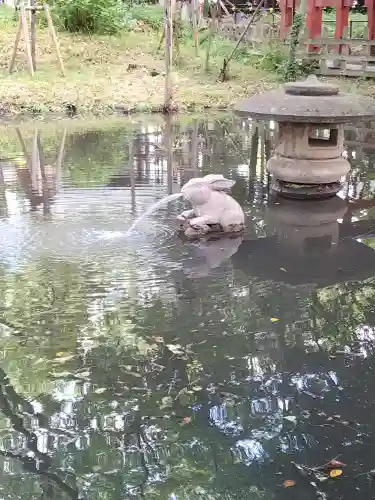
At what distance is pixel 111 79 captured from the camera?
19156 mm

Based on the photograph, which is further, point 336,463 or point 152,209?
point 152,209

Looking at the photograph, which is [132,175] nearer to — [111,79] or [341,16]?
[111,79]

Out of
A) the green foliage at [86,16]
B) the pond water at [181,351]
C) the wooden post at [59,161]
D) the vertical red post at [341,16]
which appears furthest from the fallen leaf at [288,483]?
the green foliage at [86,16]

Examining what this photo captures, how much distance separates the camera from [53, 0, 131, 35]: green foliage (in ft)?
75.5

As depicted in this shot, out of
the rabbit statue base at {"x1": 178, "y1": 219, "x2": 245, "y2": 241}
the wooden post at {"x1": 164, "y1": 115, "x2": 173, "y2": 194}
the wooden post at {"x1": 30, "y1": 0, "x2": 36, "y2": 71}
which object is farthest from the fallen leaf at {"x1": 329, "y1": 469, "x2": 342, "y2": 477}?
the wooden post at {"x1": 30, "y1": 0, "x2": 36, "y2": 71}

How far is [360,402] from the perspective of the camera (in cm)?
382

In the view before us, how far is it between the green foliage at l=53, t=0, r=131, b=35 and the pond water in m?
16.6

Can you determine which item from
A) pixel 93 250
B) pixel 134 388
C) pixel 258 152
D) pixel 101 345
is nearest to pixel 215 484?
pixel 134 388

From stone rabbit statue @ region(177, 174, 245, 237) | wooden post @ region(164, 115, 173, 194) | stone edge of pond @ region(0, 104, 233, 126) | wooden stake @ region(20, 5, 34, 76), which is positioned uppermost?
wooden stake @ region(20, 5, 34, 76)

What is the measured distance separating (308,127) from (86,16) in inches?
681

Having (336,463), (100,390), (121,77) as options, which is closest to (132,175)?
(100,390)

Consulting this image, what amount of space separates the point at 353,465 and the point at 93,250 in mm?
3787

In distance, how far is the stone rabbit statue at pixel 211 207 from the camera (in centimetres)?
674

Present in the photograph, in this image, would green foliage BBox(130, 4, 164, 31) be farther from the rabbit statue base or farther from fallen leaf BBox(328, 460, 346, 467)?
fallen leaf BBox(328, 460, 346, 467)
